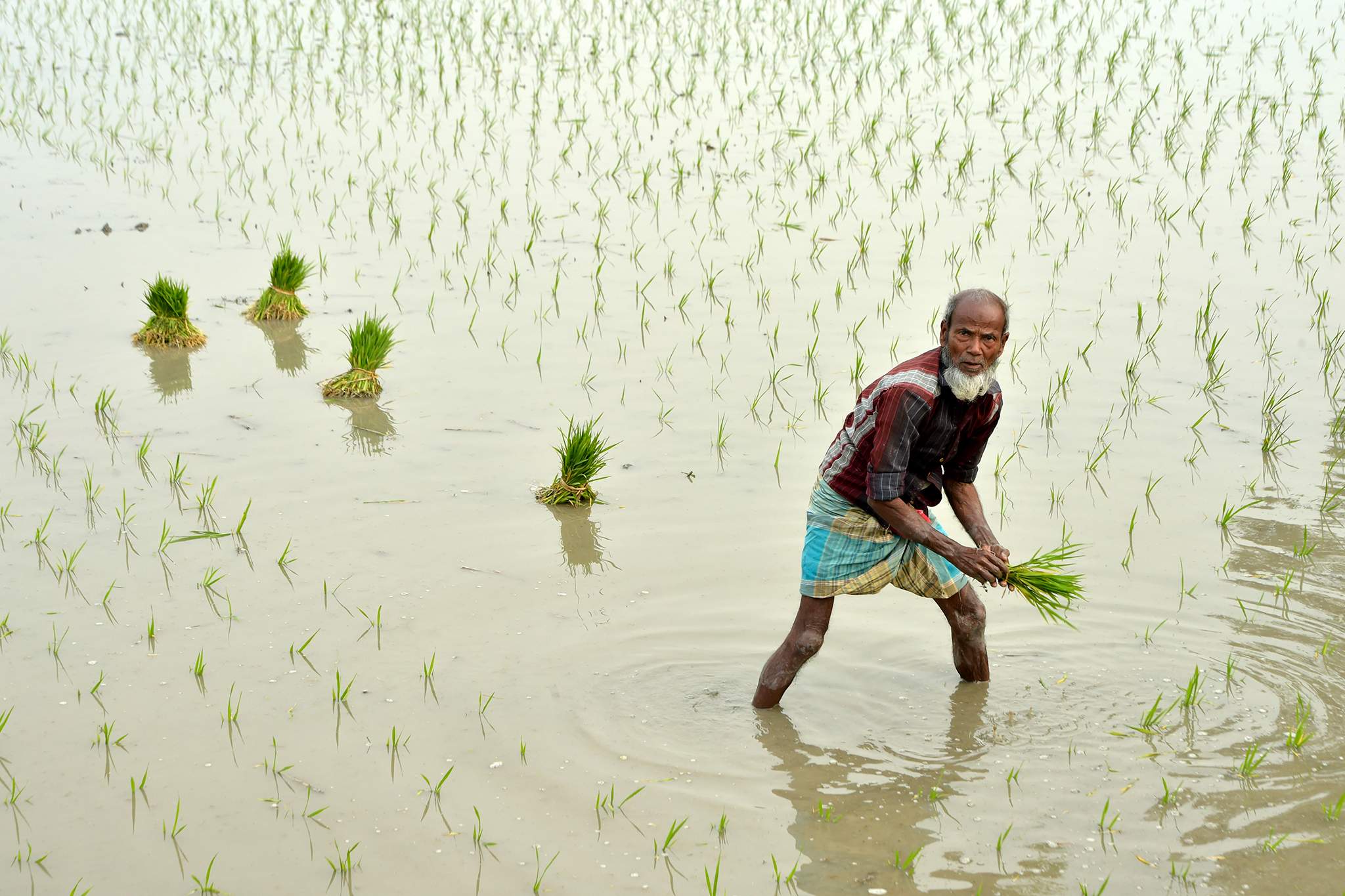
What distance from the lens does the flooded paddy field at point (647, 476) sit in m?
3.04

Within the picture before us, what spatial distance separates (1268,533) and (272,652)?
134 inches

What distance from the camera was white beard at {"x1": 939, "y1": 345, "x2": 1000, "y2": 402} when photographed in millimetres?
2939

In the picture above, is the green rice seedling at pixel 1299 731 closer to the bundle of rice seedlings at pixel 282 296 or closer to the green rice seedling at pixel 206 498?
the green rice seedling at pixel 206 498

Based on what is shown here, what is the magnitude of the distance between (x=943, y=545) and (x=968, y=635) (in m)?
0.56

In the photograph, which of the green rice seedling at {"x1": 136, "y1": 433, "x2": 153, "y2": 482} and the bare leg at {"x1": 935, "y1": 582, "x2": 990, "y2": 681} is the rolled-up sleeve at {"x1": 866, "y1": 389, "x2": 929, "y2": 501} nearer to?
the bare leg at {"x1": 935, "y1": 582, "x2": 990, "y2": 681}

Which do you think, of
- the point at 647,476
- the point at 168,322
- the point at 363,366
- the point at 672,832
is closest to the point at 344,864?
the point at 672,832

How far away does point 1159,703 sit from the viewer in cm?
362

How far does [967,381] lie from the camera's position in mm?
2943

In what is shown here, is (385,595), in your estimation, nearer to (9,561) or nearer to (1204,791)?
(9,561)

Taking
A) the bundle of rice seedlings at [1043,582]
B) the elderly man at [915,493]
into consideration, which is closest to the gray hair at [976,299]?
the elderly man at [915,493]

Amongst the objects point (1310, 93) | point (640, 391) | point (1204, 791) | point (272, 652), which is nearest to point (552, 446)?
point (640, 391)

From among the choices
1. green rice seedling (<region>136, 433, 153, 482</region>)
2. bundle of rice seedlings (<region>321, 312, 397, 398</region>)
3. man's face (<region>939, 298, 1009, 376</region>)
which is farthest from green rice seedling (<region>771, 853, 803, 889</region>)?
bundle of rice seedlings (<region>321, 312, 397, 398</region>)

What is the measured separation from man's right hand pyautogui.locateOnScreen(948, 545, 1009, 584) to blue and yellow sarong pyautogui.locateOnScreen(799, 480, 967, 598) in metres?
0.20

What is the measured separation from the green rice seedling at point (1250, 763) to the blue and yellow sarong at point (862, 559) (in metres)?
0.82
